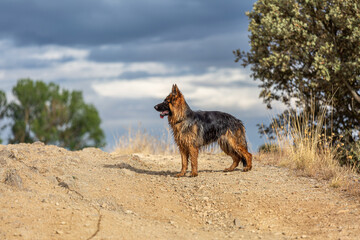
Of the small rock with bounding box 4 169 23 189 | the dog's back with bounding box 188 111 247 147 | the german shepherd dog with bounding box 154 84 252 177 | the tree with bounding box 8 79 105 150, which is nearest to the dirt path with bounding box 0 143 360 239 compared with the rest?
the small rock with bounding box 4 169 23 189

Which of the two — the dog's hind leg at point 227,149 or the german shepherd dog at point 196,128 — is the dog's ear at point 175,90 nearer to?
the german shepherd dog at point 196,128

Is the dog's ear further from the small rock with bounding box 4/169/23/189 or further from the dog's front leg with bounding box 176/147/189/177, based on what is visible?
the small rock with bounding box 4/169/23/189

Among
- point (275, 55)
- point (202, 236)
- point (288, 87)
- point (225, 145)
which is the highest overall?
point (275, 55)

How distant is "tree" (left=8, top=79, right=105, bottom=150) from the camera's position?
1129 inches

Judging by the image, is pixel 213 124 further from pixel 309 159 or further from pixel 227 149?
pixel 309 159

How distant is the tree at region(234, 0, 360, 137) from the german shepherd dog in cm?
444

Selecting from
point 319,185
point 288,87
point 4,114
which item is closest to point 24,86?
point 4,114

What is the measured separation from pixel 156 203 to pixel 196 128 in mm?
1881

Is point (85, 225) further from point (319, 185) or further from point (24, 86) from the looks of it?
point (24, 86)

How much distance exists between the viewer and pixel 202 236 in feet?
19.5

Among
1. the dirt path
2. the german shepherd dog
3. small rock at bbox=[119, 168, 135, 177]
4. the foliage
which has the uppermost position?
the foliage

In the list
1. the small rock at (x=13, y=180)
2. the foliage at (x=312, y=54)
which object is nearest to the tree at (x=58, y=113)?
the foliage at (x=312, y=54)

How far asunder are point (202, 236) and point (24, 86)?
84.3 ft

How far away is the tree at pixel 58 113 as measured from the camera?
94.1 ft
